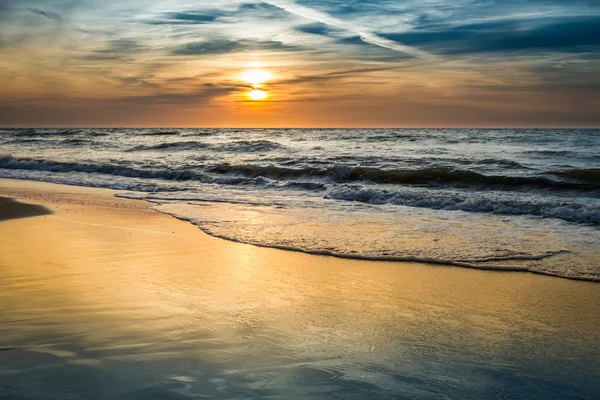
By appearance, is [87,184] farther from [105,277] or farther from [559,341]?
[559,341]

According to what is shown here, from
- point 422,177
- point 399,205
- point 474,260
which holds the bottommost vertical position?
point 474,260

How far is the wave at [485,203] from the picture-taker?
10.7 meters

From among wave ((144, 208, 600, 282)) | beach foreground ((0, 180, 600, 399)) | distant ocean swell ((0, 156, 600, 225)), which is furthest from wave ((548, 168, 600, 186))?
beach foreground ((0, 180, 600, 399))

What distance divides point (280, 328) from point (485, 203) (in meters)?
8.87

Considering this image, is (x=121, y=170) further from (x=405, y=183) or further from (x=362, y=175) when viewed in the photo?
(x=405, y=183)

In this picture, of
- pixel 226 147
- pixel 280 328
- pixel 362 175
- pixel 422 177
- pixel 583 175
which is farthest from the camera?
pixel 226 147

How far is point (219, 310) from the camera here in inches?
185

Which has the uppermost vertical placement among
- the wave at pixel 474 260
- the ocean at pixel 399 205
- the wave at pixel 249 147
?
the wave at pixel 249 147

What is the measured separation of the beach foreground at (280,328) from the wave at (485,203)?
17.6 ft

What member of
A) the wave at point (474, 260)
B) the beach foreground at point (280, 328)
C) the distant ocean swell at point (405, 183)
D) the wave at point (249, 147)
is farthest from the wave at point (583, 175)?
the wave at point (249, 147)

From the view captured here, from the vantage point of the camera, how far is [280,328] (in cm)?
429

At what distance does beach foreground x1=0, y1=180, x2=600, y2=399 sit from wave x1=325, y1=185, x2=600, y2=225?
535 cm

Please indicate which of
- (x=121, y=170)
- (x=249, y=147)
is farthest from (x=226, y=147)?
(x=121, y=170)

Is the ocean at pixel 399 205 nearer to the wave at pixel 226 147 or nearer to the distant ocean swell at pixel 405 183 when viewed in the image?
the distant ocean swell at pixel 405 183
